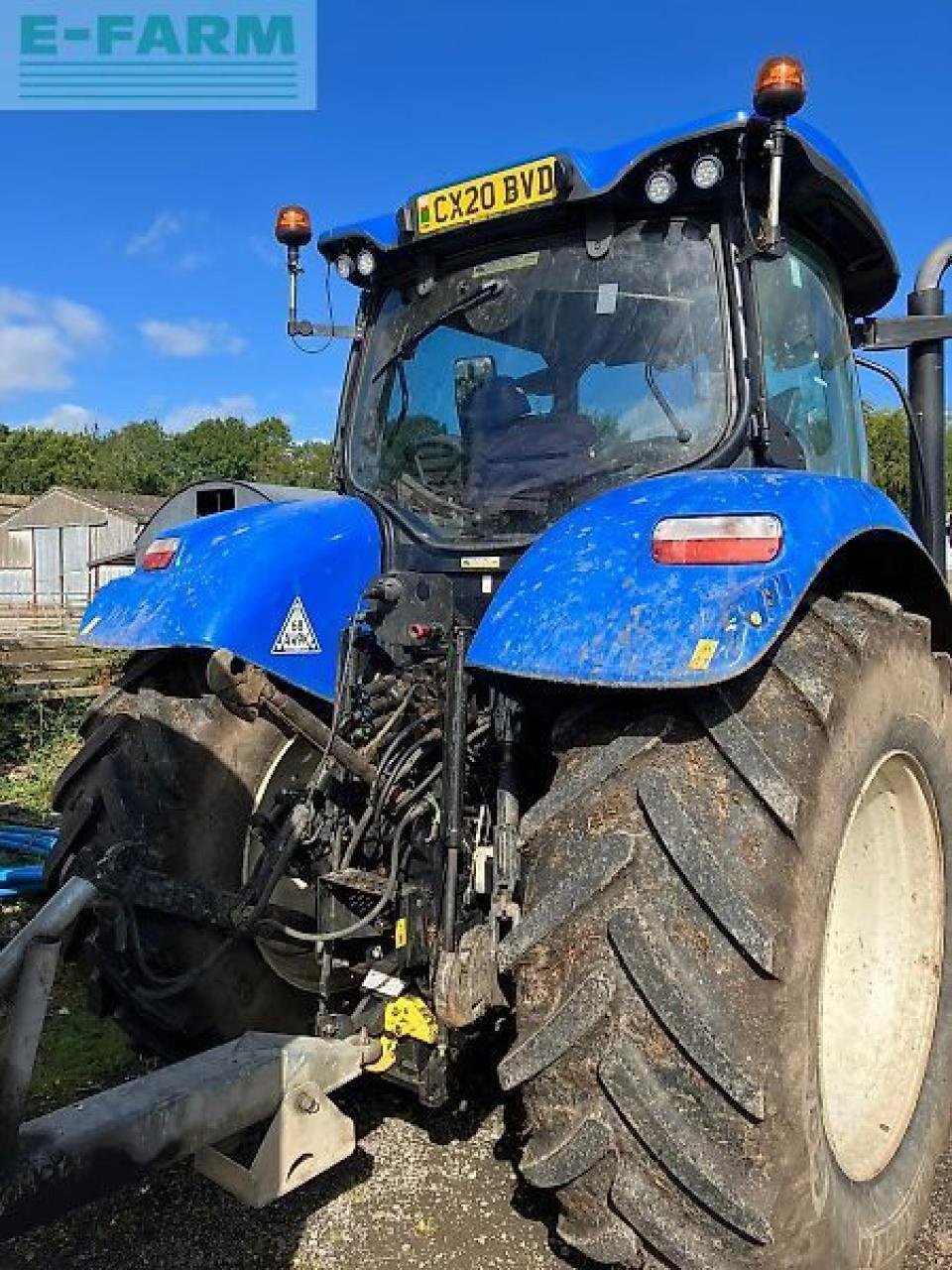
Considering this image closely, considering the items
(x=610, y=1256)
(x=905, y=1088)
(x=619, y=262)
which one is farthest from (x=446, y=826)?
(x=619, y=262)

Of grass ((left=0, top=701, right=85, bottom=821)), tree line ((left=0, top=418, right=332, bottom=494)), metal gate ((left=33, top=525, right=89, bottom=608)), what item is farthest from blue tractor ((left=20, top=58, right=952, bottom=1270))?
tree line ((left=0, top=418, right=332, bottom=494))

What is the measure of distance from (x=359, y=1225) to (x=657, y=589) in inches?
64.4

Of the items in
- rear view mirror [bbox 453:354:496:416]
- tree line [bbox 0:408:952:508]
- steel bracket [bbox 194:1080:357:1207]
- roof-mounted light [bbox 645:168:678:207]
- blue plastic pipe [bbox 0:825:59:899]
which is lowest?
blue plastic pipe [bbox 0:825:59:899]

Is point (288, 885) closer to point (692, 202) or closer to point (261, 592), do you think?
point (261, 592)

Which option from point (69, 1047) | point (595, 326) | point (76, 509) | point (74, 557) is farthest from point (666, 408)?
point (76, 509)

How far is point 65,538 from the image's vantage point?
4181 cm

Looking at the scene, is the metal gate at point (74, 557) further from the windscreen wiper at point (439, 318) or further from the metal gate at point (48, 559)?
the windscreen wiper at point (439, 318)

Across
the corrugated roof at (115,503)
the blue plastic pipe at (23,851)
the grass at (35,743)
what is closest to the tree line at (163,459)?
the corrugated roof at (115,503)

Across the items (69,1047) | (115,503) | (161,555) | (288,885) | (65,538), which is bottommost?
(69,1047)

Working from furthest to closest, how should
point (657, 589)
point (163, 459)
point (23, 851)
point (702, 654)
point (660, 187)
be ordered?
point (163, 459)
point (23, 851)
point (660, 187)
point (657, 589)
point (702, 654)

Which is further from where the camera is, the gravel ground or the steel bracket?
the gravel ground

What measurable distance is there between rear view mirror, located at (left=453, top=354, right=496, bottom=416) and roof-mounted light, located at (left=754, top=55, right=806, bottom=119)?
1.00 metres

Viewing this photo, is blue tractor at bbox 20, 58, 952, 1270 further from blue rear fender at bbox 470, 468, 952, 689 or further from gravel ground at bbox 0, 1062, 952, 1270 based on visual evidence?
gravel ground at bbox 0, 1062, 952, 1270

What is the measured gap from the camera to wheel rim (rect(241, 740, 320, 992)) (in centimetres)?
288
